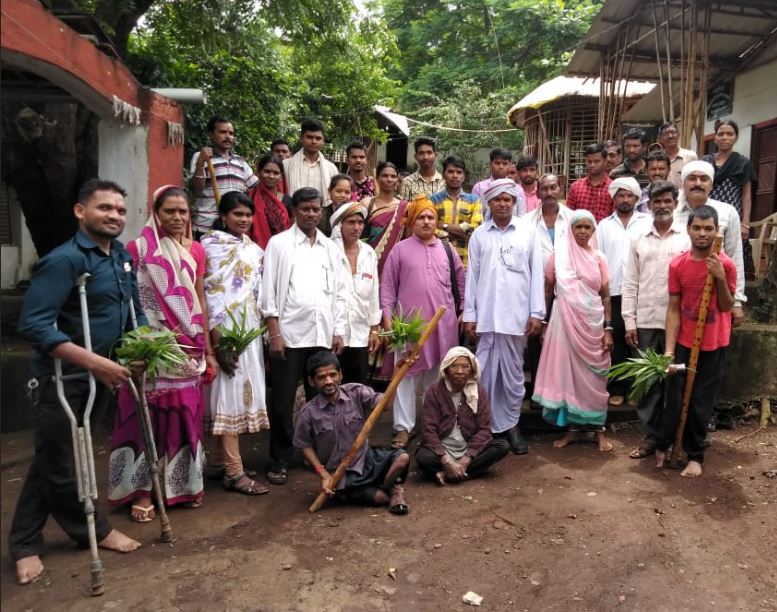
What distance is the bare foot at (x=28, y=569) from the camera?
3182mm

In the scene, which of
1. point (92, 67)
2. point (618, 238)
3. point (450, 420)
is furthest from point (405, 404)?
point (92, 67)

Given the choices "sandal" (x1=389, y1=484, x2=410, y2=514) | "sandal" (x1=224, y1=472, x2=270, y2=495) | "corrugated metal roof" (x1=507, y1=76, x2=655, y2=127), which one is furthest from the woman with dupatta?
"corrugated metal roof" (x1=507, y1=76, x2=655, y2=127)

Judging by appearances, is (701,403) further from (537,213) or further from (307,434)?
(307,434)

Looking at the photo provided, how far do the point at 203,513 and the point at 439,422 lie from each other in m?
1.64

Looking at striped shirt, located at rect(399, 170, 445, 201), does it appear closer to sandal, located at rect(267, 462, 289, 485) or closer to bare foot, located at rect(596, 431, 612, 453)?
bare foot, located at rect(596, 431, 612, 453)

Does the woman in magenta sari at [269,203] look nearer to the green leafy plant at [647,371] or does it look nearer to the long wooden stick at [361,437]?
the long wooden stick at [361,437]

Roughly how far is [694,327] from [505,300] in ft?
4.36

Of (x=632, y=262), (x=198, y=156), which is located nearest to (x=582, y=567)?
(x=632, y=262)

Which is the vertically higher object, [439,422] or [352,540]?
[439,422]

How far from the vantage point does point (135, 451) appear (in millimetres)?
3912

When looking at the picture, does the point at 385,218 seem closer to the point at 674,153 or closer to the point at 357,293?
the point at 357,293

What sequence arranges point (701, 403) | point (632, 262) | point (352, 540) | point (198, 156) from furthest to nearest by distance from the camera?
point (198, 156) < point (632, 262) < point (701, 403) < point (352, 540)

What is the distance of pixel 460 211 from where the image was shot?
5941 millimetres

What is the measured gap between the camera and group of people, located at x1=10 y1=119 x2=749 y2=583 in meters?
3.32
